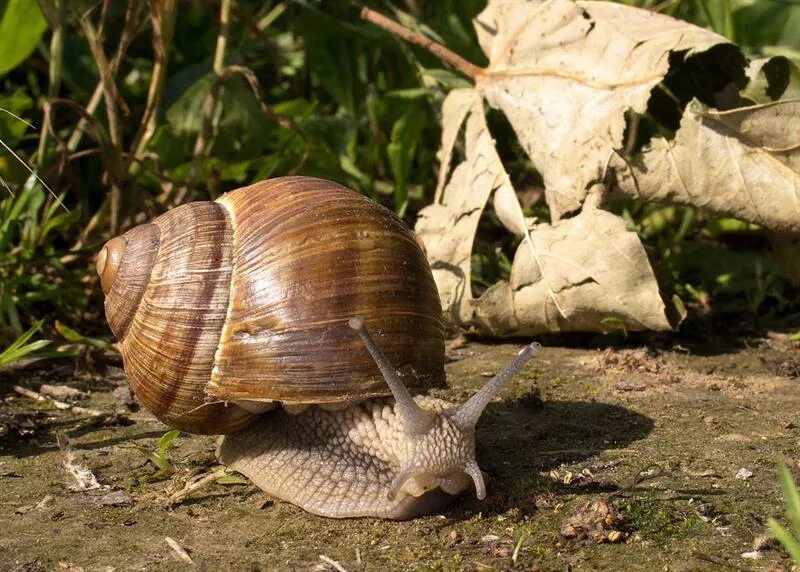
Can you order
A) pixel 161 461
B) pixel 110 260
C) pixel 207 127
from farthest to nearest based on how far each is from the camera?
pixel 207 127 < pixel 110 260 < pixel 161 461

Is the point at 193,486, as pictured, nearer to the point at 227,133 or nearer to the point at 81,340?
the point at 81,340

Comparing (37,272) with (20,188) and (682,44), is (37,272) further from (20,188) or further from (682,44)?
(682,44)

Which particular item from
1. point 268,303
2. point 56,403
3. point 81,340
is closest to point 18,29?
point 81,340

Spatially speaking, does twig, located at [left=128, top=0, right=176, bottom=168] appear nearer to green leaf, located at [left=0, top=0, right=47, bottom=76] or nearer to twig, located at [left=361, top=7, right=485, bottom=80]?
green leaf, located at [left=0, top=0, right=47, bottom=76]

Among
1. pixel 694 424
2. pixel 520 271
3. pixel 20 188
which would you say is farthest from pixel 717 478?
pixel 20 188

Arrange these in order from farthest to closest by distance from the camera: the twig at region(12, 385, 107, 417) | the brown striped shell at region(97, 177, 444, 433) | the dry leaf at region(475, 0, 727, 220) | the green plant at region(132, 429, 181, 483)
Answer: the dry leaf at region(475, 0, 727, 220), the twig at region(12, 385, 107, 417), the green plant at region(132, 429, 181, 483), the brown striped shell at region(97, 177, 444, 433)

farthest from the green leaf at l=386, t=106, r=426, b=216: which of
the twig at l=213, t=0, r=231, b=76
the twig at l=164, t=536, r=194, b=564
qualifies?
the twig at l=164, t=536, r=194, b=564
